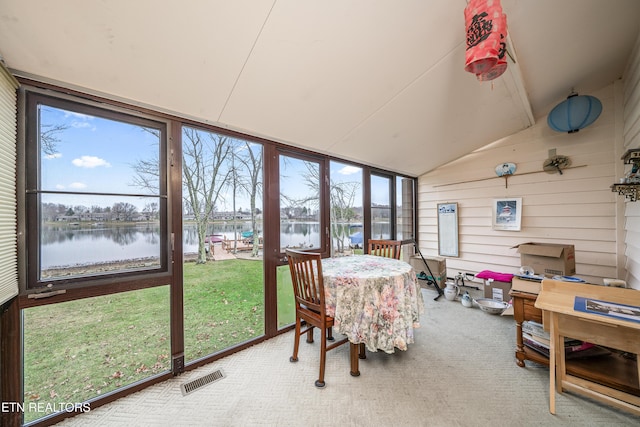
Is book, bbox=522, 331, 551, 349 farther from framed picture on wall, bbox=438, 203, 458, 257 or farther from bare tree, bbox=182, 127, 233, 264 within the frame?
bare tree, bbox=182, 127, 233, 264

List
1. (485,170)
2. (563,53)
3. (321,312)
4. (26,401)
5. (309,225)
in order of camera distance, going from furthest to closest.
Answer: (485,170) < (309,225) < (563,53) < (321,312) < (26,401)

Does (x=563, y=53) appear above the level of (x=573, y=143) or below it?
above

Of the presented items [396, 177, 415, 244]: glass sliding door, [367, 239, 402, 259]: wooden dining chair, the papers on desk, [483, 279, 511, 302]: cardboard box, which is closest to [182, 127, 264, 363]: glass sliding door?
[367, 239, 402, 259]: wooden dining chair

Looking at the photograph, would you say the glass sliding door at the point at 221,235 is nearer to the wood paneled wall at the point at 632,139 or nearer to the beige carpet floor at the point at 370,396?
the beige carpet floor at the point at 370,396

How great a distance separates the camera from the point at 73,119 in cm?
159

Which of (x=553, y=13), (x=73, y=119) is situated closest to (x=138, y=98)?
(x=73, y=119)

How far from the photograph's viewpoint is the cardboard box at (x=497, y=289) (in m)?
3.15

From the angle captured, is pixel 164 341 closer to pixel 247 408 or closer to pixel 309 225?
pixel 247 408

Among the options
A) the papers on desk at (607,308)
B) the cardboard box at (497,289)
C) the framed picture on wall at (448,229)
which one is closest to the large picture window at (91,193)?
the papers on desk at (607,308)

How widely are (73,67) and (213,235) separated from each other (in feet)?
5.70

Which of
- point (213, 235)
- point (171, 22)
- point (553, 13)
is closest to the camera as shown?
point (171, 22)

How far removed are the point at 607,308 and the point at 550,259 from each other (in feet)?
5.98

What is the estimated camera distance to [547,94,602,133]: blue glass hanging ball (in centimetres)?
271

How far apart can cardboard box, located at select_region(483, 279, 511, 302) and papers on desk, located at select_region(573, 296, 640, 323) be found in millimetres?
1791
